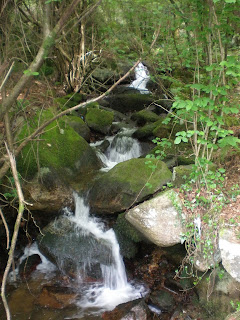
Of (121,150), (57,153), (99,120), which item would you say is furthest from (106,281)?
(99,120)

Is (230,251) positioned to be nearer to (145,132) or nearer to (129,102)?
(145,132)

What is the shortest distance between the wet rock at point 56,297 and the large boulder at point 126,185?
1524 mm

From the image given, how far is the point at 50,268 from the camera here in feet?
16.6

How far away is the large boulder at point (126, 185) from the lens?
15.9ft

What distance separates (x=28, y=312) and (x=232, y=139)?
12.8 feet

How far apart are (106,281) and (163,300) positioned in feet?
3.55

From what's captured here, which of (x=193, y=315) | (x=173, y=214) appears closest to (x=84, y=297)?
(x=193, y=315)

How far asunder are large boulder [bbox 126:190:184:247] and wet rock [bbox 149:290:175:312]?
3.19ft

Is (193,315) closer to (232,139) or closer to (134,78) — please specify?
(232,139)

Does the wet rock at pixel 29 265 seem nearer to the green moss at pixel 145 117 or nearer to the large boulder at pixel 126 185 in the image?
the large boulder at pixel 126 185

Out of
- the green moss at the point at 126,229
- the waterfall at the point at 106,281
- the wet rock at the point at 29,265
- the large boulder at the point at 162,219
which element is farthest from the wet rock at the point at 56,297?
the large boulder at the point at 162,219

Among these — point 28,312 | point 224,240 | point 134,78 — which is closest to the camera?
point 224,240

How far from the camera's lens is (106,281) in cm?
483

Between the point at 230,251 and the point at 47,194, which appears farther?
the point at 47,194
